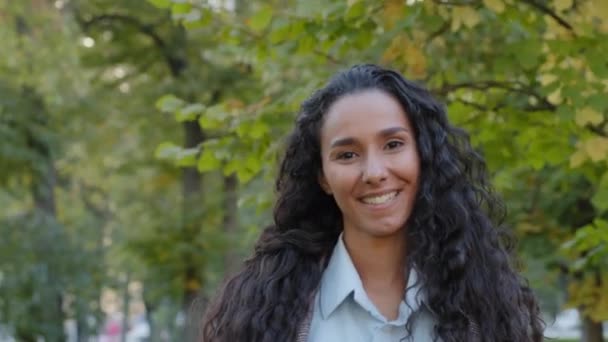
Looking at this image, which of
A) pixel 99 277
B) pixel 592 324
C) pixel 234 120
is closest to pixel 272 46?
pixel 234 120

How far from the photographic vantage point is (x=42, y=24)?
52.7ft

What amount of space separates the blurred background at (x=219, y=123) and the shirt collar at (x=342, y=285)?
0.85 m

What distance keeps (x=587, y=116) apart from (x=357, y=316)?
103 inches

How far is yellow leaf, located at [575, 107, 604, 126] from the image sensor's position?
16.1 ft

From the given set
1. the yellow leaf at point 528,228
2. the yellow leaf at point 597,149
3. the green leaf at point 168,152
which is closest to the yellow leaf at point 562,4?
the yellow leaf at point 597,149

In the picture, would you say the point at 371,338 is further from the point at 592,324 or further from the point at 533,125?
the point at 592,324

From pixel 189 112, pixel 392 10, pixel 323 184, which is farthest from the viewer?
pixel 189 112

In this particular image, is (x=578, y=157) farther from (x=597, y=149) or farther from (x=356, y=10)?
(x=356, y=10)

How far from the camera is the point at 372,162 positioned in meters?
2.63

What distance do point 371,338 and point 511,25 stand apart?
3.60 meters

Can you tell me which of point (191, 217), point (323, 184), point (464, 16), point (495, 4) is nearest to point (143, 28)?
point (191, 217)

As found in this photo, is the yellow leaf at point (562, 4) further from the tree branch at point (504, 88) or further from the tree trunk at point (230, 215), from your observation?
the tree trunk at point (230, 215)

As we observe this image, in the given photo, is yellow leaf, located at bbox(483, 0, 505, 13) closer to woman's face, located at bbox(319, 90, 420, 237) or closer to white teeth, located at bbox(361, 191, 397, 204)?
woman's face, located at bbox(319, 90, 420, 237)

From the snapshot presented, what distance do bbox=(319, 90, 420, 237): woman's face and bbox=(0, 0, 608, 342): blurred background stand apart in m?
1.01
